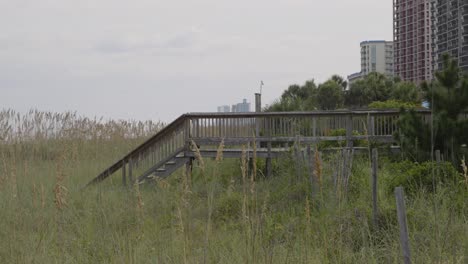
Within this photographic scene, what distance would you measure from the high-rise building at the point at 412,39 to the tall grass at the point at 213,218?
3005 inches

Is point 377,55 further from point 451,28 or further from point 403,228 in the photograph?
point 403,228

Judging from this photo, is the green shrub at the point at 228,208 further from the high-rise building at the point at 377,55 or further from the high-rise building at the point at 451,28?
the high-rise building at the point at 377,55

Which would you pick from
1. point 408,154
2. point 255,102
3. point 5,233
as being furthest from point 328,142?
point 5,233

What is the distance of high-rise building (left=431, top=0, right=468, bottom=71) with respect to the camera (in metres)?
65.9

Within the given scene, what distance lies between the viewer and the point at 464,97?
9.03m

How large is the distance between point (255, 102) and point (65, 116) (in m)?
5.04

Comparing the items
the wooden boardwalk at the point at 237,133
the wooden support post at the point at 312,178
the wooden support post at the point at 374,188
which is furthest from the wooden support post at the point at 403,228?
the wooden boardwalk at the point at 237,133

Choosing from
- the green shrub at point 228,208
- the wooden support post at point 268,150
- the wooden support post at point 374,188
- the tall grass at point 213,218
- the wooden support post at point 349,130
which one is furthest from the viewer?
the wooden support post at point 349,130

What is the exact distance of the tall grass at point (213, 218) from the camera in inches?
160

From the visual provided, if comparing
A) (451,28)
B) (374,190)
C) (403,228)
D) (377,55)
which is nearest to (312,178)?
(374,190)

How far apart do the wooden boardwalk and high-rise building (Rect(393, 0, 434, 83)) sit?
7312 centimetres

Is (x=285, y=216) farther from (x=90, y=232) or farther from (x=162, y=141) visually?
(x=162, y=141)

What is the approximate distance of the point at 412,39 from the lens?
8875cm

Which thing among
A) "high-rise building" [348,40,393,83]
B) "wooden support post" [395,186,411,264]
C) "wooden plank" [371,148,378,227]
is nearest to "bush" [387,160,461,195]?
"wooden plank" [371,148,378,227]
